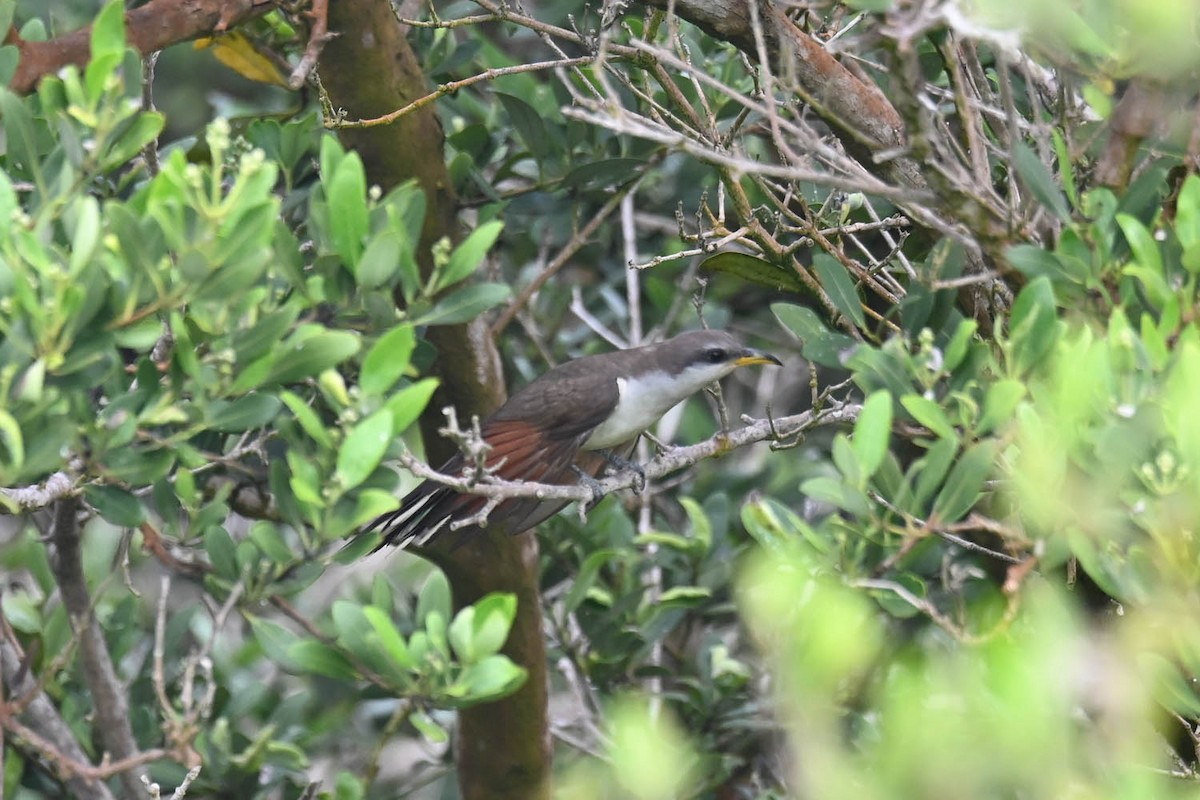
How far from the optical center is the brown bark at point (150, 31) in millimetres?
3307

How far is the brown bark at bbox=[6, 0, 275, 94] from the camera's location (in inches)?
130

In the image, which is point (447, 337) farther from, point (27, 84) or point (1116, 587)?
point (1116, 587)

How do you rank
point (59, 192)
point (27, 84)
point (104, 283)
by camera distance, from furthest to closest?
point (27, 84) < point (59, 192) < point (104, 283)

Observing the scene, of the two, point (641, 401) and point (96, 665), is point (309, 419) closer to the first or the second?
point (96, 665)

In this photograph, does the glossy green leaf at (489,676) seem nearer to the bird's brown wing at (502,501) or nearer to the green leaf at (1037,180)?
the bird's brown wing at (502,501)

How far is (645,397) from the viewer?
4.81 meters

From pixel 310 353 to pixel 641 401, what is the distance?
252 cm

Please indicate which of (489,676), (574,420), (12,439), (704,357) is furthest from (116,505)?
(704,357)

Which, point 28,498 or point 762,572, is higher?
point 762,572

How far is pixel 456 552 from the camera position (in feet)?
14.5

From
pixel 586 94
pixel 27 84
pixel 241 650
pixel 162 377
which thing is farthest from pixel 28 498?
pixel 241 650

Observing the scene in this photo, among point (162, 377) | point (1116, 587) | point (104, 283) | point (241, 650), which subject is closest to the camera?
point (1116, 587)

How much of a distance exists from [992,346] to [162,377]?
65.7 inches

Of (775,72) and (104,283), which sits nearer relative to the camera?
(104,283)
